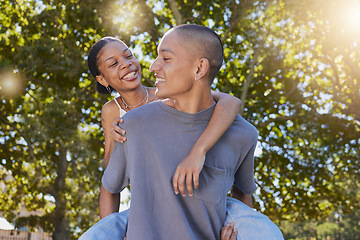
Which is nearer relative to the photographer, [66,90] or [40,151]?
[66,90]

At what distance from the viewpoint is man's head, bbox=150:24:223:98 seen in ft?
7.75

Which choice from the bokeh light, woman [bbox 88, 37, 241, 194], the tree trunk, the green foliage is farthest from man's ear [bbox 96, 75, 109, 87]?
the green foliage

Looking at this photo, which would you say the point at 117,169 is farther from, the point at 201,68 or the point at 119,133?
the point at 201,68

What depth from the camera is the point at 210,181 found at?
2322 millimetres

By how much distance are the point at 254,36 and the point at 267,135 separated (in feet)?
12.3

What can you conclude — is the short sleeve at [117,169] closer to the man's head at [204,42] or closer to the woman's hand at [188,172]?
the woman's hand at [188,172]

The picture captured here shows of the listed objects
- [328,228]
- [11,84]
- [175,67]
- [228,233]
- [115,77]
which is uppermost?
[328,228]

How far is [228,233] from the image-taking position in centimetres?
228

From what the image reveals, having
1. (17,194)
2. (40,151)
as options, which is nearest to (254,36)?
(40,151)

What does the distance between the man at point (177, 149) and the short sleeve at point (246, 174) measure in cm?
6

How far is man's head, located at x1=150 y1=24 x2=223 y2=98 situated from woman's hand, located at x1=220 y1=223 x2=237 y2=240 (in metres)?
0.77

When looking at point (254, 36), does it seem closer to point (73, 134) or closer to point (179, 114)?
point (73, 134)

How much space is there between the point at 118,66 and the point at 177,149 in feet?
5.63

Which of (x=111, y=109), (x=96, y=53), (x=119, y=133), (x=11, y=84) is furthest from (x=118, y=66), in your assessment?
(x=11, y=84)
